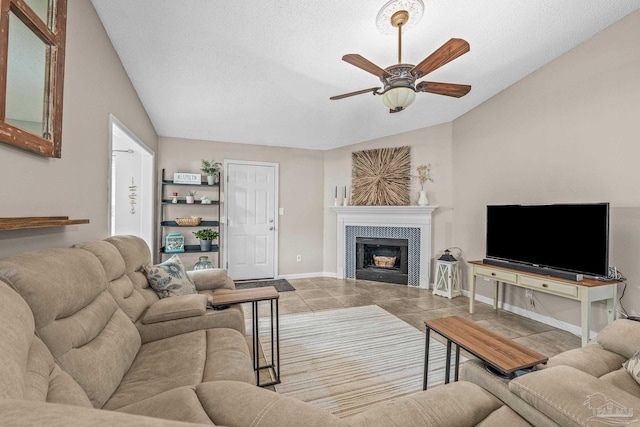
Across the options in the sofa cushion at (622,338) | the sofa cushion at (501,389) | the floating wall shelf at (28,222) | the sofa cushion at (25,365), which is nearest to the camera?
the sofa cushion at (25,365)

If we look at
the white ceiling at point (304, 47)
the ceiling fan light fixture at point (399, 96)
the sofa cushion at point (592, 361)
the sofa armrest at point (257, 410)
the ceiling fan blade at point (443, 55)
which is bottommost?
the sofa cushion at point (592, 361)

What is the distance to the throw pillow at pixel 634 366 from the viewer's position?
1.27 metres

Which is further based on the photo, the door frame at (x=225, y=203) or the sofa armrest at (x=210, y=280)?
the door frame at (x=225, y=203)

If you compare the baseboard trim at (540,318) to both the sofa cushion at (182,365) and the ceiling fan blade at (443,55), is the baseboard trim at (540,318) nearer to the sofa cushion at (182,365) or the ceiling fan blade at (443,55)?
the ceiling fan blade at (443,55)

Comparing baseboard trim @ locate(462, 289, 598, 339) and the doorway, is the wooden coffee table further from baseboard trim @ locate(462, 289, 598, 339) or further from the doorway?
the doorway

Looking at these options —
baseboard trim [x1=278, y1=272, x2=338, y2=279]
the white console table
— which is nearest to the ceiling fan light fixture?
the white console table

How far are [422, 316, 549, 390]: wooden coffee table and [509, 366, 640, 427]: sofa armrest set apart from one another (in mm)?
125

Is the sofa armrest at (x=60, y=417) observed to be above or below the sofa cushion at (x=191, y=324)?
above

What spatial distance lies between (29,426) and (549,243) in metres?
3.58

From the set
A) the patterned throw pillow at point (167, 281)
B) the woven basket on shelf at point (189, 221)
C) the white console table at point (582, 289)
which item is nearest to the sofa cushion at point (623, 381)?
the white console table at point (582, 289)

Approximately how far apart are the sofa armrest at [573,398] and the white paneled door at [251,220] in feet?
13.9

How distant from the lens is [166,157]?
4.46 meters

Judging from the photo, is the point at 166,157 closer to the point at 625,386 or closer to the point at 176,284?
the point at 176,284

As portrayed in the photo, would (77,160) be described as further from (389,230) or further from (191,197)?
(389,230)
